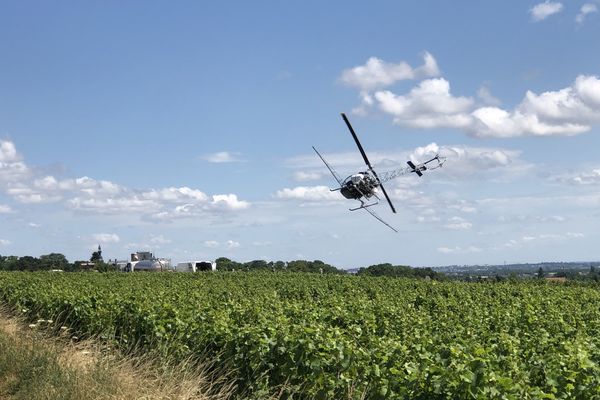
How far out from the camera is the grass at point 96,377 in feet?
24.3

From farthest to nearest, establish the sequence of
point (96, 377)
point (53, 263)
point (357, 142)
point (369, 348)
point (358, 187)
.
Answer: point (53, 263) → point (357, 142) → point (358, 187) → point (96, 377) → point (369, 348)

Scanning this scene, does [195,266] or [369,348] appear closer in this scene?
[369,348]

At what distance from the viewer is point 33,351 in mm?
9195

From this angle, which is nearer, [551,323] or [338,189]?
[551,323]

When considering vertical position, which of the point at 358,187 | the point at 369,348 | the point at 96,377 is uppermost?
the point at 358,187

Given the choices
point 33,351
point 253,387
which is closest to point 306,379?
point 253,387

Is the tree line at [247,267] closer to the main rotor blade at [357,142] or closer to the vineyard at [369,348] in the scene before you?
the main rotor blade at [357,142]

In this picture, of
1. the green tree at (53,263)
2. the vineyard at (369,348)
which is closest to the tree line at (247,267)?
the green tree at (53,263)

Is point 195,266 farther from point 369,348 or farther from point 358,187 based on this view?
point 369,348

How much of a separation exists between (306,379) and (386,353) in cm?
88

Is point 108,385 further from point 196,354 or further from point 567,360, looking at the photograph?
point 567,360

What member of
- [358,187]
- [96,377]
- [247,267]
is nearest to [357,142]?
[358,187]

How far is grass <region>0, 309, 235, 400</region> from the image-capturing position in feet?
24.3

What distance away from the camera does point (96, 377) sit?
7.77 m
